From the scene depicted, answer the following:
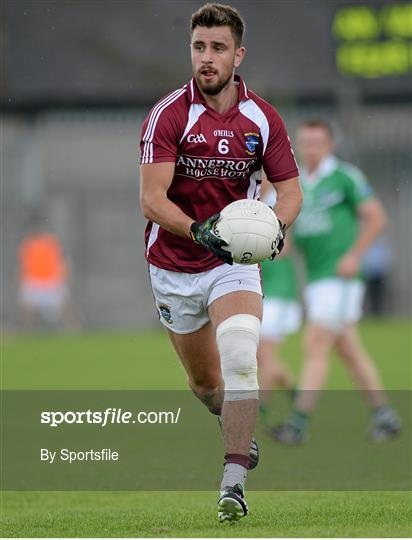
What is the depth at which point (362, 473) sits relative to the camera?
8586mm

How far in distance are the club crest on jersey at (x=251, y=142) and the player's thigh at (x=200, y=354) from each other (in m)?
0.97

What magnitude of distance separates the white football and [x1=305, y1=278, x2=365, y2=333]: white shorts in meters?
4.12

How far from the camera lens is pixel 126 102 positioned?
942 inches

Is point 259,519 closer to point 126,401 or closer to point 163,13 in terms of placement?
point 126,401

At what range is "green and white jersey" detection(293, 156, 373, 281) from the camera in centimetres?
1102

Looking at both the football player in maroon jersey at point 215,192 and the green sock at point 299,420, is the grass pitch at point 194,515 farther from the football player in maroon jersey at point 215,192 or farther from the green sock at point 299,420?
the green sock at point 299,420

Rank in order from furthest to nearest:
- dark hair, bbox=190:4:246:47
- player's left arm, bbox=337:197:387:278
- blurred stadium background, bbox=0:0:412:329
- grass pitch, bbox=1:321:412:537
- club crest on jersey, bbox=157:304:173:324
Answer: blurred stadium background, bbox=0:0:412:329
player's left arm, bbox=337:197:387:278
club crest on jersey, bbox=157:304:173:324
dark hair, bbox=190:4:246:47
grass pitch, bbox=1:321:412:537

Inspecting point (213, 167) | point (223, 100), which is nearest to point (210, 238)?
point (213, 167)

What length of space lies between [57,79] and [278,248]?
662 inches

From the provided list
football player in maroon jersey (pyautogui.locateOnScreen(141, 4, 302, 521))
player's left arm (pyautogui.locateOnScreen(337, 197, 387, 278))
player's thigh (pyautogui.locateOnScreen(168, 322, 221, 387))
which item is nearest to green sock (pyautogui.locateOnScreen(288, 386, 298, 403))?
player's left arm (pyautogui.locateOnScreen(337, 197, 387, 278))

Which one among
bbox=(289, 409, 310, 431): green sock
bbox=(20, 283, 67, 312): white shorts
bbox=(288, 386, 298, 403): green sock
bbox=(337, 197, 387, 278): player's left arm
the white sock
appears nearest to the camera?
the white sock

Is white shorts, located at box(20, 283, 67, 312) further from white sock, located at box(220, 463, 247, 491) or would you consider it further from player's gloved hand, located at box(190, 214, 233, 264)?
white sock, located at box(220, 463, 247, 491)

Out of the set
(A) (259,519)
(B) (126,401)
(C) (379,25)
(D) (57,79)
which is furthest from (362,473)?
(D) (57,79)

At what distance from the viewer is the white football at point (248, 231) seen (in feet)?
21.6
